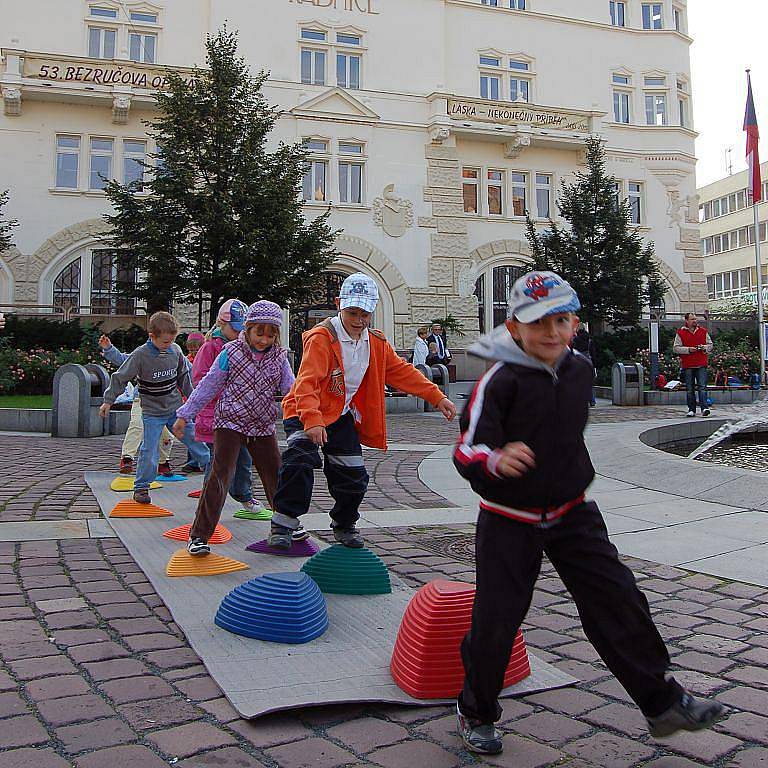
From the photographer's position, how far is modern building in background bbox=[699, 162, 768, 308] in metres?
60.5

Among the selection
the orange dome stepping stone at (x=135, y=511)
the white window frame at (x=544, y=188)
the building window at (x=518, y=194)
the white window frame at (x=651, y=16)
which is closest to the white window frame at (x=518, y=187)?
the building window at (x=518, y=194)

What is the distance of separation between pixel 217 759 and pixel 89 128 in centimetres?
2668

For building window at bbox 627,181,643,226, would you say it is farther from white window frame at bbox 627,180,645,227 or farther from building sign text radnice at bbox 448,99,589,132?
building sign text radnice at bbox 448,99,589,132

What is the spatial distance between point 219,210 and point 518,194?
48.6 feet

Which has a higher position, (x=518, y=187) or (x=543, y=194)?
(x=518, y=187)

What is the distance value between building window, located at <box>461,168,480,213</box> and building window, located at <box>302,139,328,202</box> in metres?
5.44

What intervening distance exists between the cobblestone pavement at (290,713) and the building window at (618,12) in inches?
1318

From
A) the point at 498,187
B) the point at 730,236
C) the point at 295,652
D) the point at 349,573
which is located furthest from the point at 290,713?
the point at 730,236

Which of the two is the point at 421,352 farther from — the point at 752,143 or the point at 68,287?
the point at 752,143

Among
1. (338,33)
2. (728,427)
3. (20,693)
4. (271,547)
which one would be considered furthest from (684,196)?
(20,693)

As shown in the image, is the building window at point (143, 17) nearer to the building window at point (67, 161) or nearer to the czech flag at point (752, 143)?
the building window at point (67, 161)

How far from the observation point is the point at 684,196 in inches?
1273

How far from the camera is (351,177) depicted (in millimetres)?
28375

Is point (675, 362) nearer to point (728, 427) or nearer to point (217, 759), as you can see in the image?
point (728, 427)
